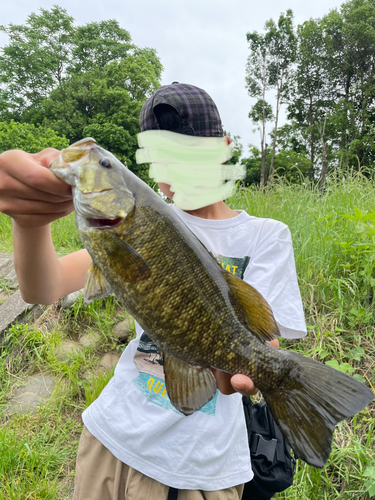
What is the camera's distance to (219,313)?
Answer: 1019 millimetres

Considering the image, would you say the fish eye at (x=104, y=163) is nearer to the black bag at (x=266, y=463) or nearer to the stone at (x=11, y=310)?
the black bag at (x=266, y=463)

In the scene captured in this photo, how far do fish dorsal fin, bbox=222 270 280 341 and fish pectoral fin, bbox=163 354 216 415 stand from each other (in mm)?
236

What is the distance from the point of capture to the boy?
1201 mm

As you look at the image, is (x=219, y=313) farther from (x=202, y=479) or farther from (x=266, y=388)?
(x=202, y=479)

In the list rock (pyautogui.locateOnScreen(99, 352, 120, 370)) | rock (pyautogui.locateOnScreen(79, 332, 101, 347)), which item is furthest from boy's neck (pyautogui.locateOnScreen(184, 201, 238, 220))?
rock (pyautogui.locateOnScreen(79, 332, 101, 347))

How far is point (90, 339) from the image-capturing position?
3285 millimetres

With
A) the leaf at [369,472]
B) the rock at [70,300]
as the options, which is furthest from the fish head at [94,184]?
the rock at [70,300]

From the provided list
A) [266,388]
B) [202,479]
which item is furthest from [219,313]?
[202,479]

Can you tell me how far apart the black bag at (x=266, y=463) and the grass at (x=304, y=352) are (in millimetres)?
581

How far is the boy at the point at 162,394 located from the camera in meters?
1.20

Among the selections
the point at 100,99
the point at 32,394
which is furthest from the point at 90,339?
Result: the point at 100,99

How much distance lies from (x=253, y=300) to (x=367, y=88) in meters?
29.8

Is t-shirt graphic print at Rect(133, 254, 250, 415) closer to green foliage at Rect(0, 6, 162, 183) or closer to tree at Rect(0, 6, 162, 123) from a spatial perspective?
green foliage at Rect(0, 6, 162, 183)

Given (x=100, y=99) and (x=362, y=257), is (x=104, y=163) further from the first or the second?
(x=100, y=99)
